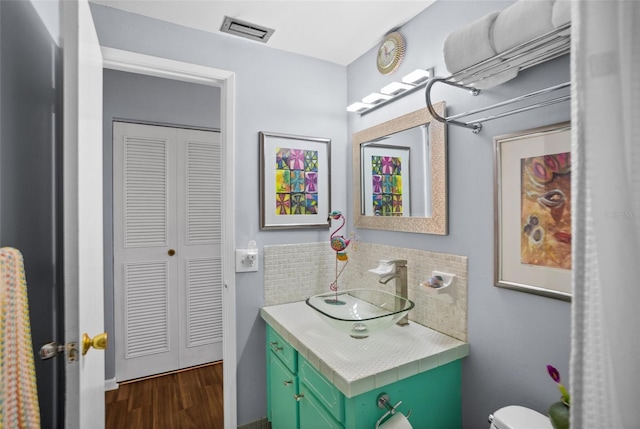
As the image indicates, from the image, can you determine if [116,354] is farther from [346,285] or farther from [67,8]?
[67,8]

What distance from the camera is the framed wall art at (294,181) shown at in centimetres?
197

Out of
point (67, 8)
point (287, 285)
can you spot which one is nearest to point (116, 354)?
point (287, 285)

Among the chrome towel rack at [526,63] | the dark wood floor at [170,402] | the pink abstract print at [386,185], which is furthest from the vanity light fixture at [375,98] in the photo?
the dark wood floor at [170,402]

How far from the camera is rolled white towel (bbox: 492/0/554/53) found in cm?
91

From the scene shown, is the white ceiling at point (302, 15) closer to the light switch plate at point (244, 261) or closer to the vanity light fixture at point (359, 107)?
the vanity light fixture at point (359, 107)

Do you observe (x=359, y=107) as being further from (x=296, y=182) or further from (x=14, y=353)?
(x=14, y=353)

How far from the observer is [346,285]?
2225 mm

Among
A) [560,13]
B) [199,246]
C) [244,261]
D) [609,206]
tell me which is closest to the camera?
[609,206]

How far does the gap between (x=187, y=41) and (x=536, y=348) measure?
220 centimetres

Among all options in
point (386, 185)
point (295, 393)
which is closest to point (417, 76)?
point (386, 185)

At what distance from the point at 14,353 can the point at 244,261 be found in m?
1.18

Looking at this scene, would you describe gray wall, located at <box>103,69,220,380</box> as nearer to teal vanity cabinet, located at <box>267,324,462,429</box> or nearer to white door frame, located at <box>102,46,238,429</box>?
white door frame, located at <box>102,46,238,429</box>

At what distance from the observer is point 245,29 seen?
1806 millimetres

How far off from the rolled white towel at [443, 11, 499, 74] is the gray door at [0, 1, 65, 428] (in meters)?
1.36
